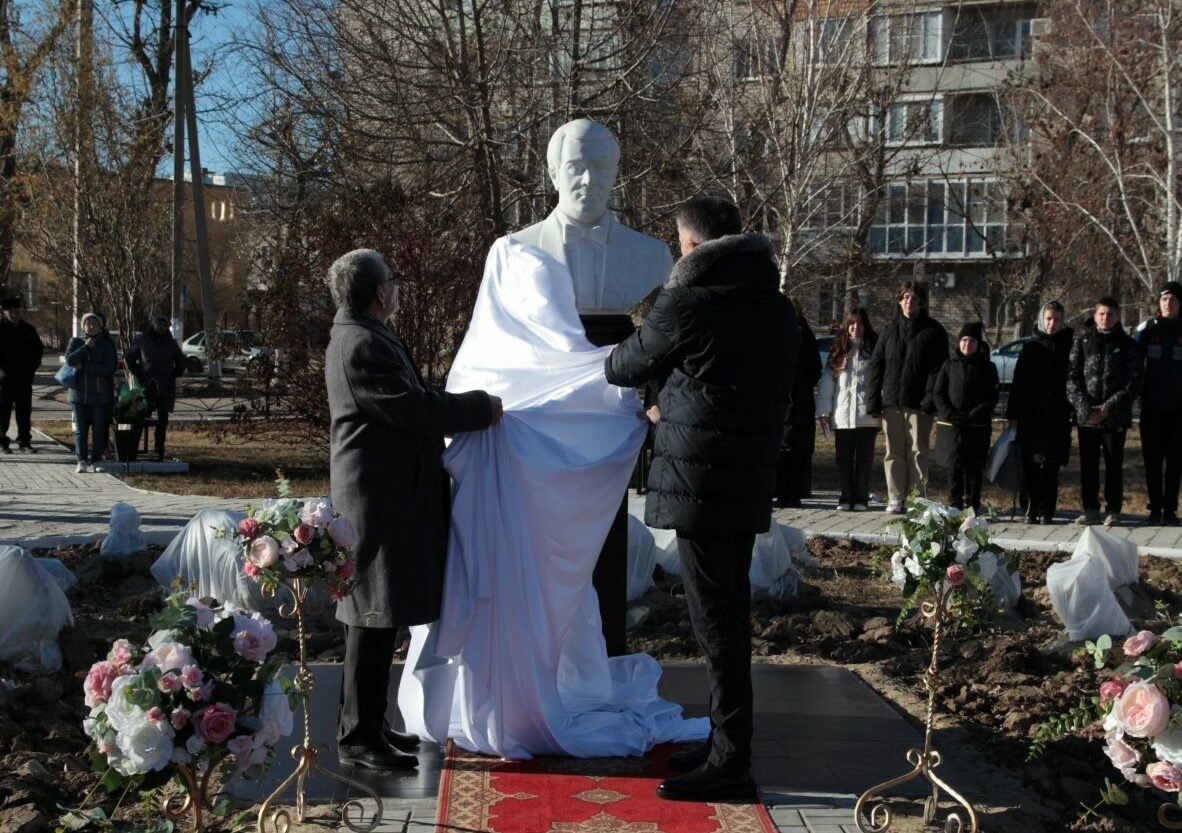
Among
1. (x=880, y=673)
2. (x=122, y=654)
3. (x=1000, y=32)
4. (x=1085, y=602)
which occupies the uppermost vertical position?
(x=1000, y=32)

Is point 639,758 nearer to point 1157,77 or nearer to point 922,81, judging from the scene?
point 1157,77

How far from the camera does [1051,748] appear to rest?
564 centimetres

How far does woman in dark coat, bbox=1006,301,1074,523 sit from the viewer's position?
39.2ft

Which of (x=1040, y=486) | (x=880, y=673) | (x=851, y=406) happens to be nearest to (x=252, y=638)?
(x=880, y=673)

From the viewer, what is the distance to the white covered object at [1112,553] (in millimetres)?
8094

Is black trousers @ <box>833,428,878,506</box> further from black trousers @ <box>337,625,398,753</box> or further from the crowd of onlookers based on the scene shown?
black trousers @ <box>337,625,398,753</box>

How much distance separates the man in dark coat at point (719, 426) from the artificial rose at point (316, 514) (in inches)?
44.0

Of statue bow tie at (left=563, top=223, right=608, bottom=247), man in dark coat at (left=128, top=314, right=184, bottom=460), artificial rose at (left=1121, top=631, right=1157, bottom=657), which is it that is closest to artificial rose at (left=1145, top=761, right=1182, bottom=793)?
artificial rose at (left=1121, top=631, right=1157, bottom=657)

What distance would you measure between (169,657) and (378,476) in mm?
1383

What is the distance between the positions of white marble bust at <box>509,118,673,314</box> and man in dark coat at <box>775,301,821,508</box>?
6.06 m

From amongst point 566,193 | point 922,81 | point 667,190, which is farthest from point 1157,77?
point 566,193

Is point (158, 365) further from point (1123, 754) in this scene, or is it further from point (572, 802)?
point (1123, 754)

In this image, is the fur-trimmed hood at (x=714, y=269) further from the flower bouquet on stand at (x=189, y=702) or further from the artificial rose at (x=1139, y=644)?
the flower bouquet on stand at (x=189, y=702)

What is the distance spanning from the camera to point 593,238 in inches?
235
